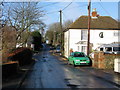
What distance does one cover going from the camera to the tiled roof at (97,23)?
38.2 m

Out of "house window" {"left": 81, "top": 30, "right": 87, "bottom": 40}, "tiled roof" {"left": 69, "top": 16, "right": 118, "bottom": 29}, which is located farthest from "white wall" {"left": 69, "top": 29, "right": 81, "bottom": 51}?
"tiled roof" {"left": 69, "top": 16, "right": 118, "bottom": 29}

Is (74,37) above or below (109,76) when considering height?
above

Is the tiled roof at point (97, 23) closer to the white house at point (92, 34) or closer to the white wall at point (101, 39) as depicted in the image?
the white house at point (92, 34)

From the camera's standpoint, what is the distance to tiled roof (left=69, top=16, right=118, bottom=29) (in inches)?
1506

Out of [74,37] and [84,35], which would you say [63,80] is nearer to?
[74,37]

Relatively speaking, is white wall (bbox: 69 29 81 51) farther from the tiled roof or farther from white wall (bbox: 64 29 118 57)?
the tiled roof

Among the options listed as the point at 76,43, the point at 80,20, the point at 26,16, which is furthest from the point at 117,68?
the point at 80,20

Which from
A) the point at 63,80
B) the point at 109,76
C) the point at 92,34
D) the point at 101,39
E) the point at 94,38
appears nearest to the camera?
the point at 63,80

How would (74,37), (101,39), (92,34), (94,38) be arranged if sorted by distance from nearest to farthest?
(74,37)
(92,34)
(94,38)
(101,39)

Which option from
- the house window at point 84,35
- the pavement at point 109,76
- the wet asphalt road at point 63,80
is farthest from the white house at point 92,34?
the wet asphalt road at point 63,80

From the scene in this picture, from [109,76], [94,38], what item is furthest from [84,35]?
[109,76]

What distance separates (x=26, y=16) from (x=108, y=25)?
17314 millimetres

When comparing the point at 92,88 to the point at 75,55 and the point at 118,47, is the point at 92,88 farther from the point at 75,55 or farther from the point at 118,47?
the point at 118,47

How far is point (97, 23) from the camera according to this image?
130 ft
